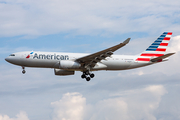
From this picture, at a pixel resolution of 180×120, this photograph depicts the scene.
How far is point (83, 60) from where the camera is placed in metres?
39.2

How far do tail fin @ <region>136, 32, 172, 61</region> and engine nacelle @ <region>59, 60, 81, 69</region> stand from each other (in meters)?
10.3

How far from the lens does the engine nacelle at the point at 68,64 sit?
3822 cm

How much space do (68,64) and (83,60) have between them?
2.36m

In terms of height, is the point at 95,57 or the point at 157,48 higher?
the point at 157,48

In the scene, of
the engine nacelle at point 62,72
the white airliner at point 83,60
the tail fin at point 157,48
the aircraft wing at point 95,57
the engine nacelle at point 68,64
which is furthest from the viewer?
the tail fin at point 157,48

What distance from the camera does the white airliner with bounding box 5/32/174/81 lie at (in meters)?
38.6

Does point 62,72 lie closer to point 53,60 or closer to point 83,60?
point 53,60

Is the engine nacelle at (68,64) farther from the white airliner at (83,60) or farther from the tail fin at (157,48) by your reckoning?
the tail fin at (157,48)

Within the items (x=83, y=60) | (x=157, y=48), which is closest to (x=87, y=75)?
(x=83, y=60)

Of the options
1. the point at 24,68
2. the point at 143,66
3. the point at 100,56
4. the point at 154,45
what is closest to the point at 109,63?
the point at 100,56

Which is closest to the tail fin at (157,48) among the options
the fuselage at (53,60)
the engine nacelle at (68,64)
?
the fuselage at (53,60)

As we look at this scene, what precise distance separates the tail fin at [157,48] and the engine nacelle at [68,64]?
10.3m

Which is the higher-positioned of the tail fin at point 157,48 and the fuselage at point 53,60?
the tail fin at point 157,48

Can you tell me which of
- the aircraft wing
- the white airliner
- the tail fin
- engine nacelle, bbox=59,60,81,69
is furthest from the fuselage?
the tail fin
